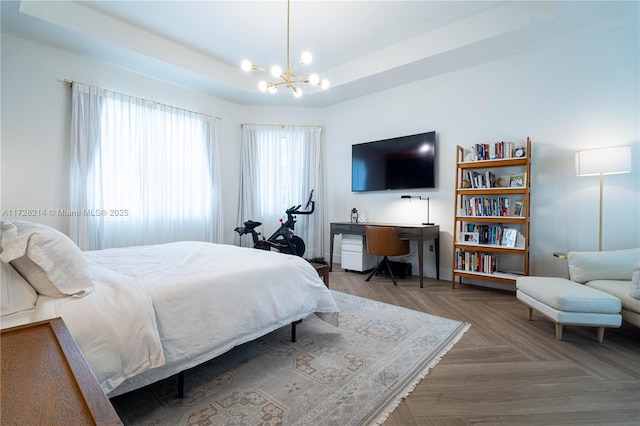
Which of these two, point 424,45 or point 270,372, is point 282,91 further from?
point 270,372

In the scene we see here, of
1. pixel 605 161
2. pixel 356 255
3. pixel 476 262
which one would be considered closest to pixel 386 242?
pixel 356 255

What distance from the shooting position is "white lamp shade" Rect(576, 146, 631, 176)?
2.55 metres

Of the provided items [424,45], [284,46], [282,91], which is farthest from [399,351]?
[282,91]

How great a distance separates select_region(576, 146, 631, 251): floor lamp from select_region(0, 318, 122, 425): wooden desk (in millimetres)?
3743

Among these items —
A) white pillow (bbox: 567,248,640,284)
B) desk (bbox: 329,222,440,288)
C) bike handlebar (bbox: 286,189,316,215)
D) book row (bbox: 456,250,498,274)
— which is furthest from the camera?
bike handlebar (bbox: 286,189,316,215)

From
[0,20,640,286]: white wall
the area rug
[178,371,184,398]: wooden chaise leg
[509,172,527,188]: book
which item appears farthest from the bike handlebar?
[178,371,184,398]: wooden chaise leg

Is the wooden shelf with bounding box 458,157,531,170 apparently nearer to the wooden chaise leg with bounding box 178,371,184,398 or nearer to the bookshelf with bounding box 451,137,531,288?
the bookshelf with bounding box 451,137,531,288

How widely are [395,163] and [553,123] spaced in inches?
74.9

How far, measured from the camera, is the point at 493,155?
11.0 feet

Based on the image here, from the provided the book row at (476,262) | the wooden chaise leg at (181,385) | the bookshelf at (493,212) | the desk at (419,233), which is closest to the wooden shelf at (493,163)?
the bookshelf at (493,212)

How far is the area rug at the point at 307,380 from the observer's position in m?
1.37

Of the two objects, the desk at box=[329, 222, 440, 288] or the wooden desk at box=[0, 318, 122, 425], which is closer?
the wooden desk at box=[0, 318, 122, 425]

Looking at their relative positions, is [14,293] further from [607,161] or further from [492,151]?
[607,161]

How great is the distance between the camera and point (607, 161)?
2602mm
